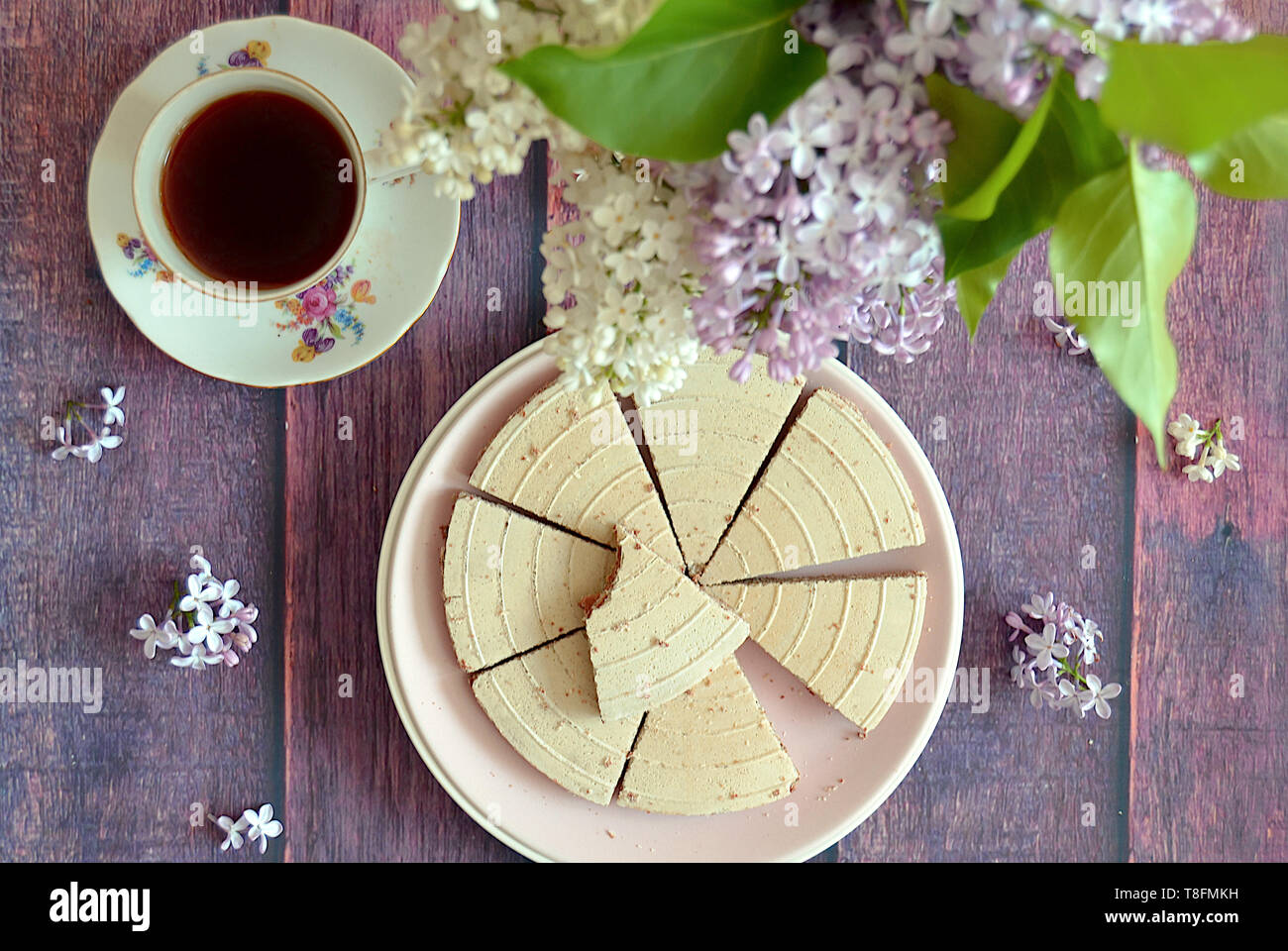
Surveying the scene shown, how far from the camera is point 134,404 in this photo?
1075 mm

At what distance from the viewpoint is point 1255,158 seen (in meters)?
0.47

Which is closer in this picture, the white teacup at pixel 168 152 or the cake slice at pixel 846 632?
the white teacup at pixel 168 152

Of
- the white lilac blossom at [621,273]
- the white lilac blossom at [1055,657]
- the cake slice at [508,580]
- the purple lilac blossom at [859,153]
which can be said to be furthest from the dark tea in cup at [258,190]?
the white lilac blossom at [1055,657]

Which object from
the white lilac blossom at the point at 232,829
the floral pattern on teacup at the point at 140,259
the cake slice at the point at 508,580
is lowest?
the white lilac blossom at the point at 232,829

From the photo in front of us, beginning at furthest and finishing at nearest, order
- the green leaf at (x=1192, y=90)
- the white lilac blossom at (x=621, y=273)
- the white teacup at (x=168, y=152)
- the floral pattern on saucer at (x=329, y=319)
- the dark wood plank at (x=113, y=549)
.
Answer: the dark wood plank at (x=113, y=549) < the floral pattern on saucer at (x=329, y=319) < the white teacup at (x=168, y=152) < the white lilac blossom at (x=621, y=273) < the green leaf at (x=1192, y=90)

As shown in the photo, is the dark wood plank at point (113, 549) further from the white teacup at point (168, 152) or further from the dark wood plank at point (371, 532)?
the white teacup at point (168, 152)

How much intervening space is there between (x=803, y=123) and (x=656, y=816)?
2.75 feet

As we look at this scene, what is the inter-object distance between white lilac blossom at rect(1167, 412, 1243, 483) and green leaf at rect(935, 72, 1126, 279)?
79cm

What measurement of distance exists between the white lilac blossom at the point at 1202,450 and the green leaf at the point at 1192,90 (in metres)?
0.84

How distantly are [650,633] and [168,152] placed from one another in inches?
26.1

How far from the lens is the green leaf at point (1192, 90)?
375 millimetres

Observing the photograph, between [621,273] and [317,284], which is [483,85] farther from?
[317,284]

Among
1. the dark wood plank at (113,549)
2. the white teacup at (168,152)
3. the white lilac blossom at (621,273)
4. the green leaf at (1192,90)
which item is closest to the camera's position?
the green leaf at (1192,90)
